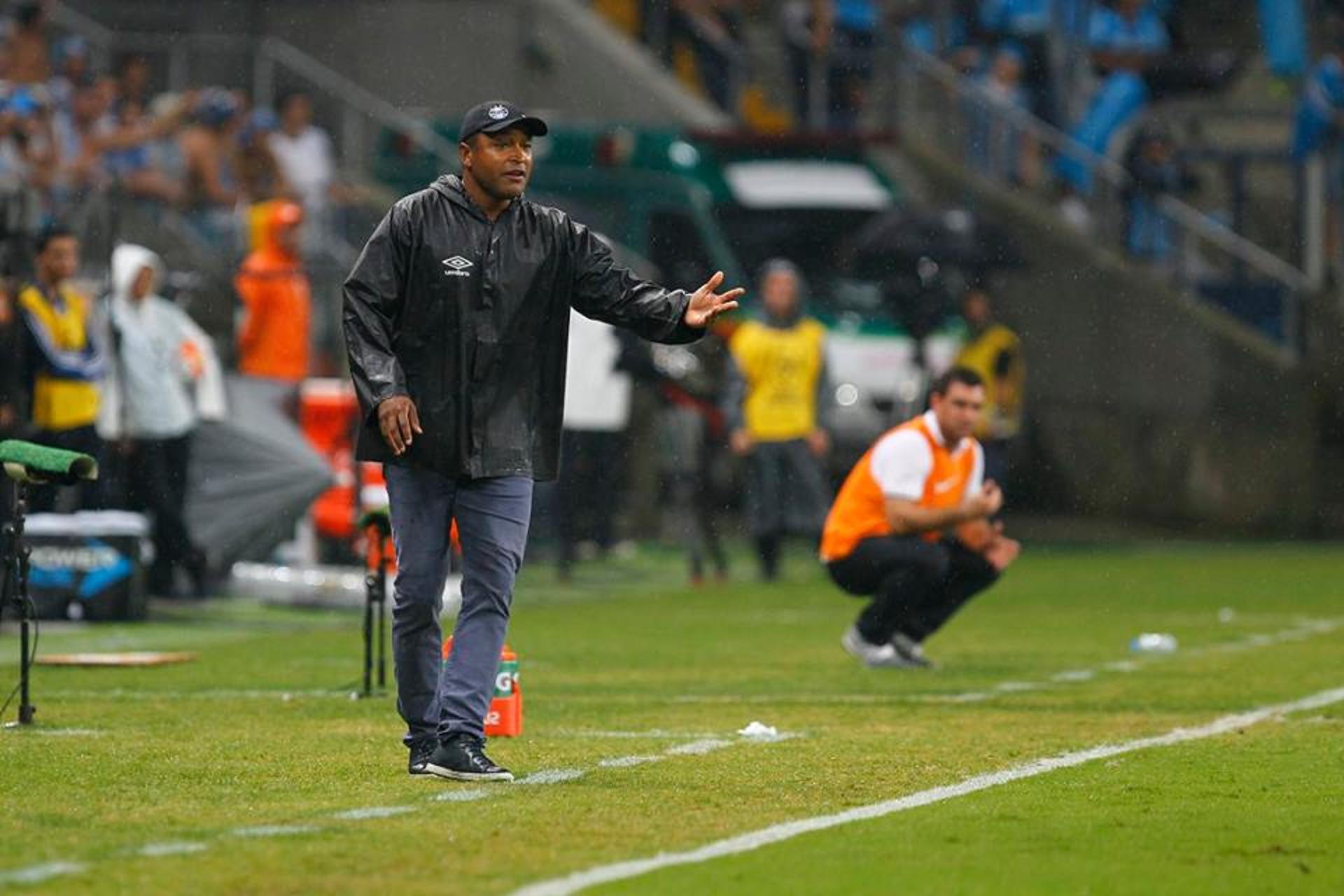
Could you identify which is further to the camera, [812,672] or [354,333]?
[812,672]

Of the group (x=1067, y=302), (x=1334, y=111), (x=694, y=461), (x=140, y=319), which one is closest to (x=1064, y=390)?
(x=1067, y=302)

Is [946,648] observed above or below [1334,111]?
below

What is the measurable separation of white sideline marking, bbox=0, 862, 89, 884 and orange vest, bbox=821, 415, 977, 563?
743 centimetres

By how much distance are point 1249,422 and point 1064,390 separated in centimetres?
182

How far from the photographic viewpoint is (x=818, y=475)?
22141mm

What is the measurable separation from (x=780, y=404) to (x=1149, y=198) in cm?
991

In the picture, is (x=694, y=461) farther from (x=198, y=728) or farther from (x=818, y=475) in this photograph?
(x=198, y=728)

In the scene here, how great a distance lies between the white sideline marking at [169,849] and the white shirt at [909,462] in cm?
697

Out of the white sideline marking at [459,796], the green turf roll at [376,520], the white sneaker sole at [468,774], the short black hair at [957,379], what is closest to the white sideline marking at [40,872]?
the white sideline marking at [459,796]

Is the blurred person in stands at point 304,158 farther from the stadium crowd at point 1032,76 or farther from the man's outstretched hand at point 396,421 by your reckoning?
the man's outstretched hand at point 396,421

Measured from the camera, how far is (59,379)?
59.3 feet

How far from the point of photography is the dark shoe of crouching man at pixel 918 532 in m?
14.2

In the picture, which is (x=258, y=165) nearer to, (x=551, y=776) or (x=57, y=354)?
(x=57, y=354)

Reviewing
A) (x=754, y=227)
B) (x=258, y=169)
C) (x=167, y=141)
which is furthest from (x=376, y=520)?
(x=754, y=227)
